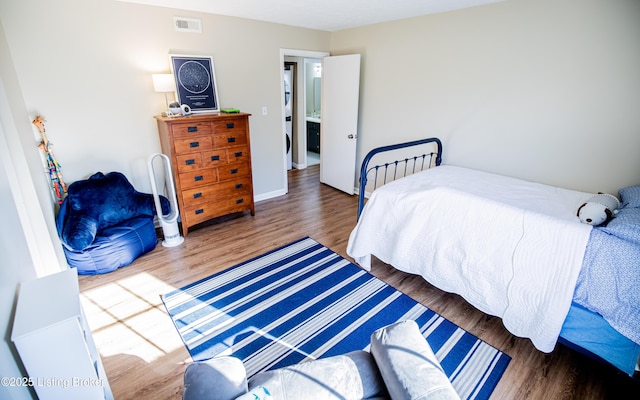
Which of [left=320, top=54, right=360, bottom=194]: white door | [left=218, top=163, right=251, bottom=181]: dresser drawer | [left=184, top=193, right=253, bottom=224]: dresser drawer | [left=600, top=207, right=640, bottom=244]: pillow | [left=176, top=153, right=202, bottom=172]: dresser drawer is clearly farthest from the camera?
[left=320, top=54, right=360, bottom=194]: white door

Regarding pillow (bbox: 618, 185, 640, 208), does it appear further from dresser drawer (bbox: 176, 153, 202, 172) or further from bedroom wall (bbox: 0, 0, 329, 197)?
bedroom wall (bbox: 0, 0, 329, 197)

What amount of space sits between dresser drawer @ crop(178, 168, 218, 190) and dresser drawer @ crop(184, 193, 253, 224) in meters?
0.24

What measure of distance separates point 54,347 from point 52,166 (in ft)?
Result: 7.70

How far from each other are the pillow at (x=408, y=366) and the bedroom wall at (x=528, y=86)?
7.60ft

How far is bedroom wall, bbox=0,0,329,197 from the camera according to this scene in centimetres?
250

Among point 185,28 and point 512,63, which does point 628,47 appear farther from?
point 185,28

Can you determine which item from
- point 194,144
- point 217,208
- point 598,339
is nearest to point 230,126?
point 194,144

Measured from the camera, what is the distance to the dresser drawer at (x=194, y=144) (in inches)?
117

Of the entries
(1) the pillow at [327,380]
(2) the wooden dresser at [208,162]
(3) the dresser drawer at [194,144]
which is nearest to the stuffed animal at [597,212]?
(1) the pillow at [327,380]

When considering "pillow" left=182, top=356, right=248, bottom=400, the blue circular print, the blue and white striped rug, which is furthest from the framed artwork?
"pillow" left=182, top=356, right=248, bottom=400

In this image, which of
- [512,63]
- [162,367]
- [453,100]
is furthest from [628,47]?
[162,367]

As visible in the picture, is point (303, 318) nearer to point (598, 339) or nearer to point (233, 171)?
point (598, 339)

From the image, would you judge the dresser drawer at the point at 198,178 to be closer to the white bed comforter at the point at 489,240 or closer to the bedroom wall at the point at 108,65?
the bedroom wall at the point at 108,65

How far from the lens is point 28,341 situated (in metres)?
0.98
